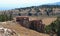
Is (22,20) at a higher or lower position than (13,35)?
lower

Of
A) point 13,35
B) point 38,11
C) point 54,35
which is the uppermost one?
point 13,35

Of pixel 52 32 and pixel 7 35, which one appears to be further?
pixel 52 32

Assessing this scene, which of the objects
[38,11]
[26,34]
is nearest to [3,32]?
[26,34]

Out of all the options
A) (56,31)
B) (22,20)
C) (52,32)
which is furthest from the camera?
(22,20)

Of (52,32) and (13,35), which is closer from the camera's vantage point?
(13,35)

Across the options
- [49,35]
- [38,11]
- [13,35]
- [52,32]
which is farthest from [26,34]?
[38,11]

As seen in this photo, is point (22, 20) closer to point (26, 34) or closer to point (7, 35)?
point (26, 34)

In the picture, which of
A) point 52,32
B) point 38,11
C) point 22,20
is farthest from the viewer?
point 38,11

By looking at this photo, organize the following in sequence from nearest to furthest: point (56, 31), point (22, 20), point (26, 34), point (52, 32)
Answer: point (26, 34)
point (56, 31)
point (52, 32)
point (22, 20)

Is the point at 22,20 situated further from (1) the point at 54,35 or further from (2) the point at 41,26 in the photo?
(1) the point at 54,35
